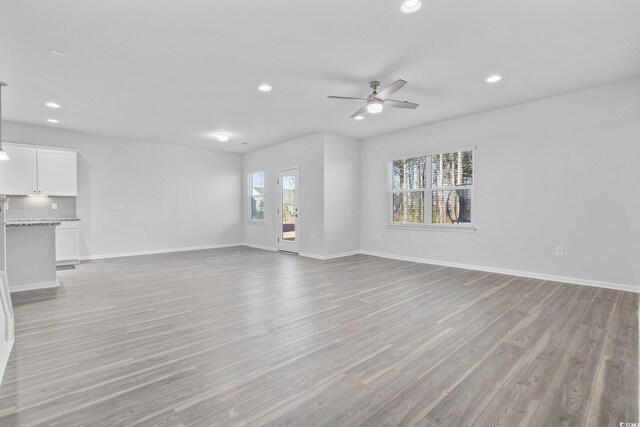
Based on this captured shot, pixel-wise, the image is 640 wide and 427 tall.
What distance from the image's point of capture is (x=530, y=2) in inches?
94.3

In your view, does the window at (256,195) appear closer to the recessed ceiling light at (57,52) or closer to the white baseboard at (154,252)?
the white baseboard at (154,252)

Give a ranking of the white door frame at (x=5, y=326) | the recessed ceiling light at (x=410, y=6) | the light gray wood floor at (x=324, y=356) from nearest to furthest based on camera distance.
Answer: the light gray wood floor at (x=324, y=356)
the white door frame at (x=5, y=326)
the recessed ceiling light at (x=410, y=6)

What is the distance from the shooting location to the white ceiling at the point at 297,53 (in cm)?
250

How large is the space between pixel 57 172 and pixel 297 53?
223 inches

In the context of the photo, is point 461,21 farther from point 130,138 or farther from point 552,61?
point 130,138

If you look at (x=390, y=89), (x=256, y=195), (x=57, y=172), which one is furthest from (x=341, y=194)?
(x=57, y=172)

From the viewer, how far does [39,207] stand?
5.88 meters

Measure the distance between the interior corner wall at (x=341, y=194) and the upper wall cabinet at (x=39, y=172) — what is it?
17.0ft

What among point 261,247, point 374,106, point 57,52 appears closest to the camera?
point 57,52

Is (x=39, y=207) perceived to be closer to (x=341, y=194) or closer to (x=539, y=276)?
(x=341, y=194)

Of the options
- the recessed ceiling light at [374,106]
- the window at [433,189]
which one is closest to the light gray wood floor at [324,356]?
the window at [433,189]

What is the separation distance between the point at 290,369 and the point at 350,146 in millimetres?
5597

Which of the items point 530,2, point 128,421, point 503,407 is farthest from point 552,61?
point 128,421

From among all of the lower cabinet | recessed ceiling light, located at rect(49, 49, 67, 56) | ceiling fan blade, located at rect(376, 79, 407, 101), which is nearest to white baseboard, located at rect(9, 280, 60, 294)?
the lower cabinet
